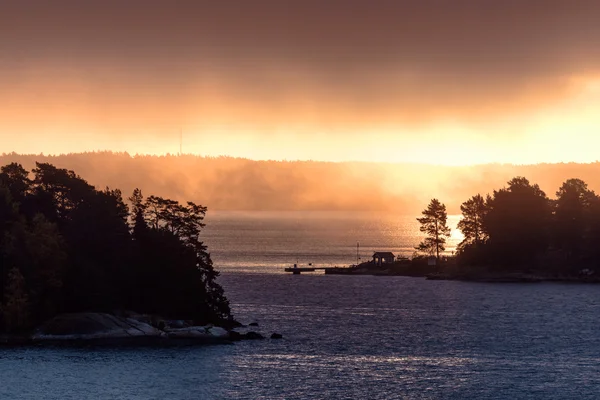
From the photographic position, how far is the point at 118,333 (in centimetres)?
10750

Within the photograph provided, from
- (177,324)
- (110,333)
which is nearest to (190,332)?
(177,324)

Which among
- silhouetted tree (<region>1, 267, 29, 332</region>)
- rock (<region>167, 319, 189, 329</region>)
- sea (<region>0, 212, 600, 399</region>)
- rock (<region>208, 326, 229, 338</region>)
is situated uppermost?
silhouetted tree (<region>1, 267, 29, 332</region>)

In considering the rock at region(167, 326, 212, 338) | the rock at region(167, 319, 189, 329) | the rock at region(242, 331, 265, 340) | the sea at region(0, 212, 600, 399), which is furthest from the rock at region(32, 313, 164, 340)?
the rock at region(242, 331, 265, 340)

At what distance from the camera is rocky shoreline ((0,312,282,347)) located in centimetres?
10506

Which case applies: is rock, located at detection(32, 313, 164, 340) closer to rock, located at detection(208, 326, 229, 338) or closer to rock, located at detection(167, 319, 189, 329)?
rock, located at detection(167, 319, 189, 329)

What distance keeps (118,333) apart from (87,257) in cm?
1594

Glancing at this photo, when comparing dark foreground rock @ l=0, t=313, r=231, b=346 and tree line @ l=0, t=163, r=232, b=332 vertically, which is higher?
tree line @ l=0, t=163, r=232, b=332

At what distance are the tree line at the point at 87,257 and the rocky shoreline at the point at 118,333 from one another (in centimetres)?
254

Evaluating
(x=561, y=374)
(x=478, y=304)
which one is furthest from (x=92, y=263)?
(x=478, y=304)

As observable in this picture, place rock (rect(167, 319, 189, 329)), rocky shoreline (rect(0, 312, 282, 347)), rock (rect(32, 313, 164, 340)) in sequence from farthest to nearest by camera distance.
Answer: rock (rect(167, 319, 189, 329))
rock (rect(32, 313, 164, 340))
rocky shoreline (rect(0, 312, 282, 347))

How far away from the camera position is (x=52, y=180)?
13225cm

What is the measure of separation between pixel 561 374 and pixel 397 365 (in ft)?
55.1

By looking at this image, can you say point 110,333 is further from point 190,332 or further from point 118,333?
point 190,332

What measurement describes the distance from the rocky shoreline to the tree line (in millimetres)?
2539
